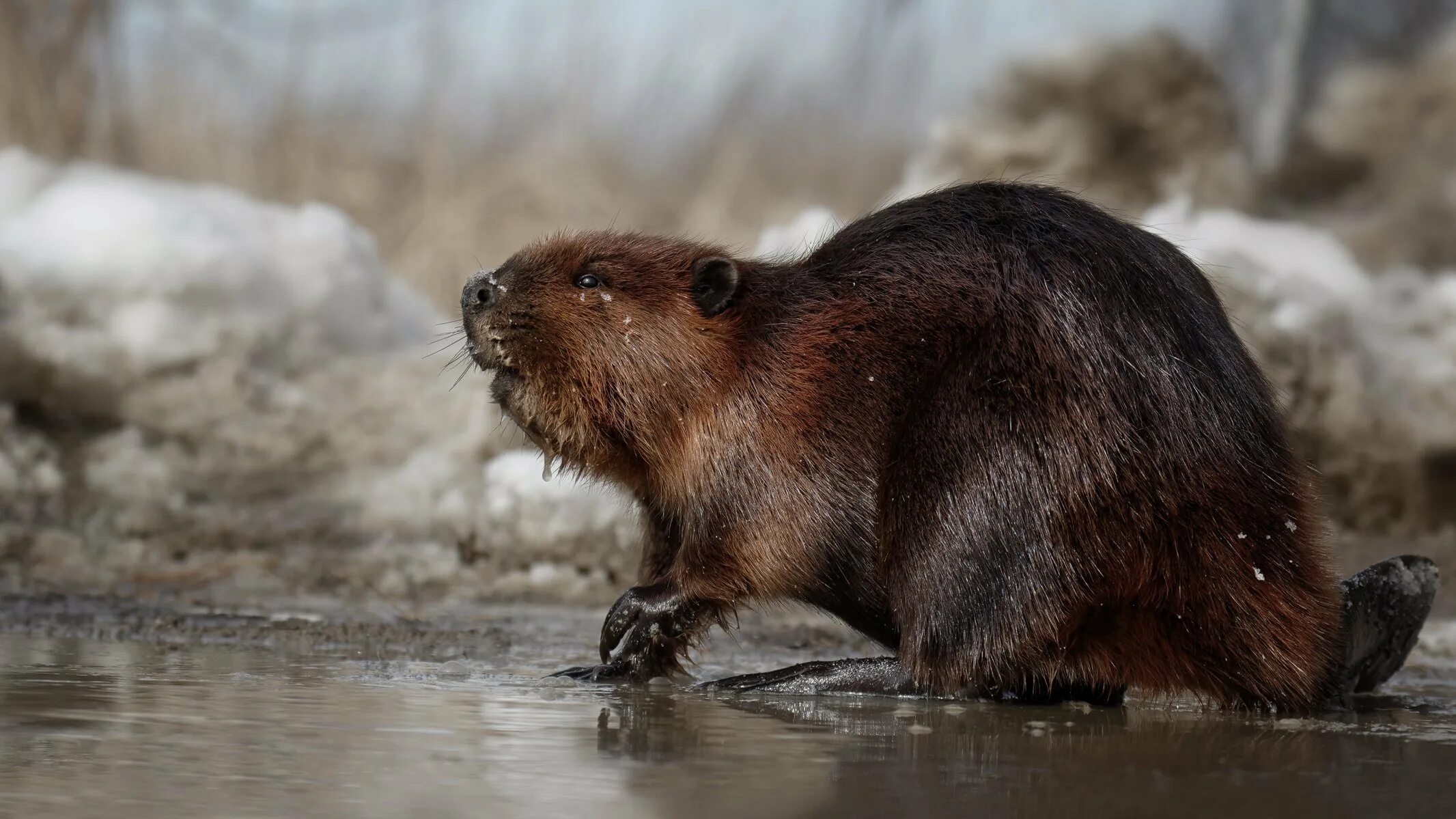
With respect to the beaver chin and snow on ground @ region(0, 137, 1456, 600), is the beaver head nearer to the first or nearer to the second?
the beaver chin

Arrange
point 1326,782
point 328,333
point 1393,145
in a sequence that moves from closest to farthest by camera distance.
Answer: point 1326,782
point 328,333
point 1393,145

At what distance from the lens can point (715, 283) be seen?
349 centimetres

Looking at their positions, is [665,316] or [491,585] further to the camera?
[491,585]

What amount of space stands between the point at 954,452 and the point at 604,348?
78cm

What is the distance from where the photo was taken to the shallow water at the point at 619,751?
6.18 feet

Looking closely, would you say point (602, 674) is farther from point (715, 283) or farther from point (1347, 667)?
point (1347, 667)

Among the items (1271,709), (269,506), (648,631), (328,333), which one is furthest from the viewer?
(328,333)

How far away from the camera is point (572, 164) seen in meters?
7.69

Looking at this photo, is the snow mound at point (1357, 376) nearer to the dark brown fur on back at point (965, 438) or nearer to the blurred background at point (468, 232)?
the blurred background at point (468, 232)

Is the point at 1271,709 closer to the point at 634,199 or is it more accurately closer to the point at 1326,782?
the point at 1326,782

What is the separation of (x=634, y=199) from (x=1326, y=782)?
19.2 feet

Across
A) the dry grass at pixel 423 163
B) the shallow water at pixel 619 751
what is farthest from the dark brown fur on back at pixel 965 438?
the dry grass at pixel 423 163

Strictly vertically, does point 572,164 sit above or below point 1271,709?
above

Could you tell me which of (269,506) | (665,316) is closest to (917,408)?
(665,316)
